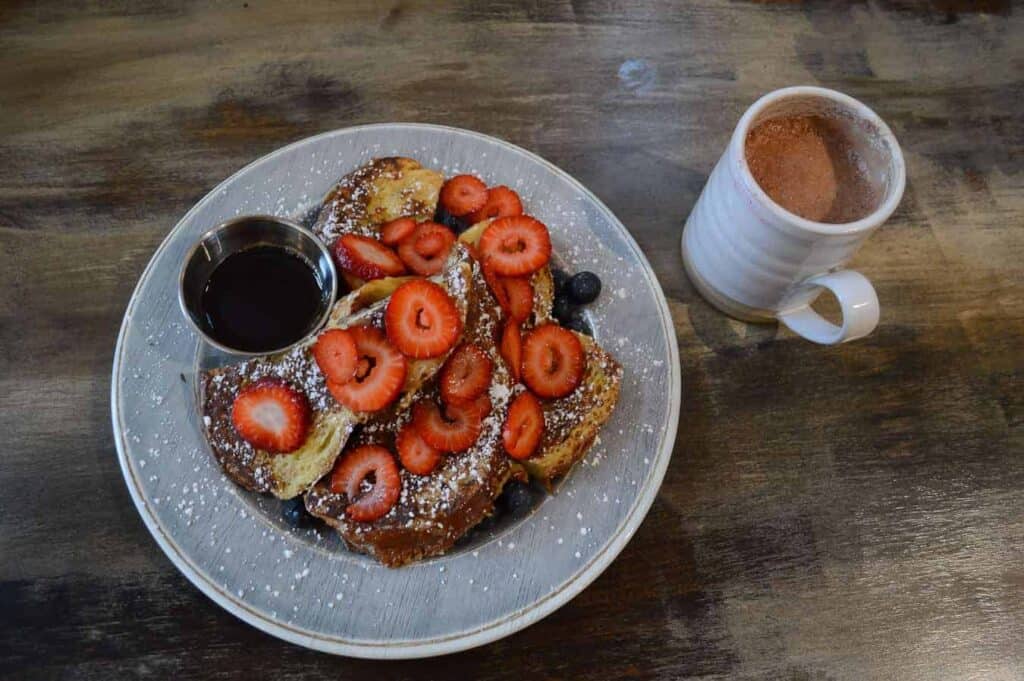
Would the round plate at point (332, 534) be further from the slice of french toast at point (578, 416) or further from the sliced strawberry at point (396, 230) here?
the sliced strawberry at point (396, 230)

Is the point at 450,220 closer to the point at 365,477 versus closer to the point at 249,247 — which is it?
the point at 249,247

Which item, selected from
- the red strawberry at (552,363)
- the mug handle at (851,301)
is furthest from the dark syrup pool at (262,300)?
the mug handle at (851,301)

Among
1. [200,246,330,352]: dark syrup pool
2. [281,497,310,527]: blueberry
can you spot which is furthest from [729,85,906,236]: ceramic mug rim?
[281,497,310,527]: blueberry

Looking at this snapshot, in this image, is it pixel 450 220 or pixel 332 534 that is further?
pixel 450 220

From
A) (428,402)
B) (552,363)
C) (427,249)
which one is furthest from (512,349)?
(427,249)

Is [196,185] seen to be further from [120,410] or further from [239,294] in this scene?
[120,410]

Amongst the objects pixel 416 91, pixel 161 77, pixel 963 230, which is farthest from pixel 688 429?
pixel 161 77
